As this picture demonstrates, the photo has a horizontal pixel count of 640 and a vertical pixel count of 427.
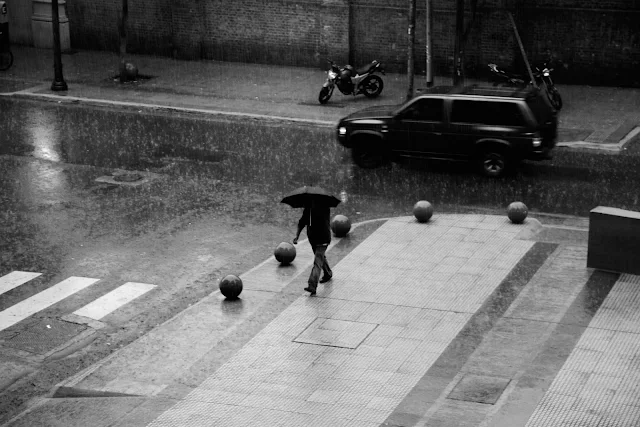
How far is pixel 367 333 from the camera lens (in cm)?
1373

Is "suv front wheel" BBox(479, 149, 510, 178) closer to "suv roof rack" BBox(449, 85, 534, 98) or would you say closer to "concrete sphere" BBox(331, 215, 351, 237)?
"suv roof rack" BBox(449, 85, 534, 98)

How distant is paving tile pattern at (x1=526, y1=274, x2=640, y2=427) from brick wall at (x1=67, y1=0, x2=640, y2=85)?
15.9m

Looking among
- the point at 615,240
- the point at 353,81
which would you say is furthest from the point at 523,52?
the point at 615,240

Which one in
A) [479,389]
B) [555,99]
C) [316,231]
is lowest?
[479,389]

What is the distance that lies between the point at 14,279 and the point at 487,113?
9786 millimetres

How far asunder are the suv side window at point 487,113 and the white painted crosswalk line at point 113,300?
8.10m

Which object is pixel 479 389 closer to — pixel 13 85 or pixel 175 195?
pixel 175 195

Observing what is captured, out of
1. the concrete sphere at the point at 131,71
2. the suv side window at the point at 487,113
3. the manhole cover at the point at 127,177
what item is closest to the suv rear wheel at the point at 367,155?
the suv side window at the point at 487,113

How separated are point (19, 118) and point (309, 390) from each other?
17437 millimetres

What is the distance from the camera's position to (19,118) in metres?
27.1

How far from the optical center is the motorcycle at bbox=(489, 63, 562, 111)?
2670 cm

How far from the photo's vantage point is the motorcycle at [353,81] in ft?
92.2

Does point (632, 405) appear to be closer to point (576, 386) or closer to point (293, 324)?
point (576, 386)

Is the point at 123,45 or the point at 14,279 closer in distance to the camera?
the point at 14,279
